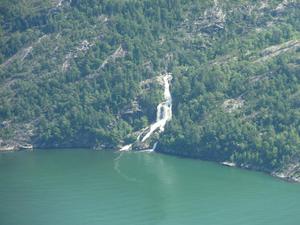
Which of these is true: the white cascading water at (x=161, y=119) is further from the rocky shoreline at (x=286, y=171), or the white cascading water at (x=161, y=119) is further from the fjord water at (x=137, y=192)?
the rocky shoreline at (x=286, y=171)

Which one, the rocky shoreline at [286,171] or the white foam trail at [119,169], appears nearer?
the white foam trail at [119,169]

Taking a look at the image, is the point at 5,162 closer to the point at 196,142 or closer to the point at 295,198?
the point at 196,142

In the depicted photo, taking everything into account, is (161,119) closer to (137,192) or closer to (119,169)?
(119,169)

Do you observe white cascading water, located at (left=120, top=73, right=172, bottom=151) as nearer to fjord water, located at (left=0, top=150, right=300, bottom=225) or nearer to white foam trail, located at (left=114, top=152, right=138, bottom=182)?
white foam trail, located at (left=114, top=152, right=138, bottom=182)

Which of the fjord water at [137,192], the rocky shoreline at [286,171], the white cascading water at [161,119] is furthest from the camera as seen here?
the white cascading water at [161,119]

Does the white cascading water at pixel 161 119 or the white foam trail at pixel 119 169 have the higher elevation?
the white cascading water at pixel 161 119

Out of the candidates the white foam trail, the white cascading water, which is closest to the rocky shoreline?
the white foam trail

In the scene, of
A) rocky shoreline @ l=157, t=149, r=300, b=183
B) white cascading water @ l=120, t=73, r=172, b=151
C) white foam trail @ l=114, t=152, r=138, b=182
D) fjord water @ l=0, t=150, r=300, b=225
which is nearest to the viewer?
fjord water @ l=0, t=150, r=300, b=225

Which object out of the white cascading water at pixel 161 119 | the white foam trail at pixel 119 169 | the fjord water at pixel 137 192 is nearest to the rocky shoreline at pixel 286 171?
the fjord water at pixel 137 192

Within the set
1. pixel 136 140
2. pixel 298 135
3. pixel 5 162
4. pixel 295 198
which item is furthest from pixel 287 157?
pixel 5 162
